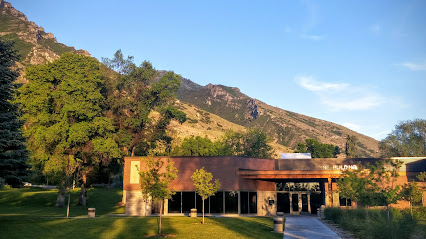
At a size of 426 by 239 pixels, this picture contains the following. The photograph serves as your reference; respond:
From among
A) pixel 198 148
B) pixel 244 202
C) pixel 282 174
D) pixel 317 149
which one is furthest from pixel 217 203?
pixel 317 149

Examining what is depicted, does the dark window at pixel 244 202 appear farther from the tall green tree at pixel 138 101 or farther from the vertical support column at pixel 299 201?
the tall green tree at pixel 138 101

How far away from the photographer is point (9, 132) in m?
24.2

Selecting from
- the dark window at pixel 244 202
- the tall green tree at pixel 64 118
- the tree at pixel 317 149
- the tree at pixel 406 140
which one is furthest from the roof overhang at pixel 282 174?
the tree at pixel 317 149

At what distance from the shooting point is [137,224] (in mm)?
29781

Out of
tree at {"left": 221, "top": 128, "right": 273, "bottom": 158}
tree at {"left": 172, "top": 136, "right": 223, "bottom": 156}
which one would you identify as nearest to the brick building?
tree at {"left": 172, "top": 136, "right": 223, "bottom": 156}

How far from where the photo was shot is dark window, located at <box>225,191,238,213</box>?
41000 millimetres

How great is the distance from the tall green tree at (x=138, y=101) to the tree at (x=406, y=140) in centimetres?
5920

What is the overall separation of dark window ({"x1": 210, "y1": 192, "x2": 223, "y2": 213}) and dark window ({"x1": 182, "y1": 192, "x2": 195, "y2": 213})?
1977 millimetres

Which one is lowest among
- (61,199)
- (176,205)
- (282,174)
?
(176,205)

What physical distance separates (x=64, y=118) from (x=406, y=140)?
80.5m

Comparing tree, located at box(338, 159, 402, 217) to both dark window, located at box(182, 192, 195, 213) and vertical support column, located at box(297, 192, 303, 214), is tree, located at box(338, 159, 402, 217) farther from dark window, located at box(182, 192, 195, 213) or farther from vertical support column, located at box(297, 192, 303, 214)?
dark window, located at box(182, 192, 195, 213)

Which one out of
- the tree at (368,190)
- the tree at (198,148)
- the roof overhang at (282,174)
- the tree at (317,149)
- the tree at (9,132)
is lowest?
the tree at (368,190)

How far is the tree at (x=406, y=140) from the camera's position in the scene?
299 ft

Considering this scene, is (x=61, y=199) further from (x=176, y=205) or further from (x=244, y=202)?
(x=244, y=202)
